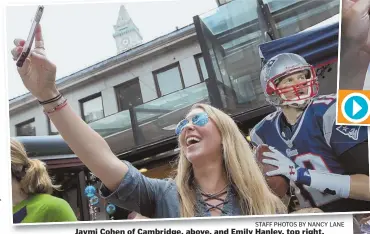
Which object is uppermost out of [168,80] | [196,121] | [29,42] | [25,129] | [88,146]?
[29,42]

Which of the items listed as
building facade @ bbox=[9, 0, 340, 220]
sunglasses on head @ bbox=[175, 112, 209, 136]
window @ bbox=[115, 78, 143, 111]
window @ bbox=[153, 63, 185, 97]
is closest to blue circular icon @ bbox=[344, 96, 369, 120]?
building facade @ bbox=[9, 0, 340, 220]

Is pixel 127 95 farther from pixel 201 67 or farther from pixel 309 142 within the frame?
pixel 309 142

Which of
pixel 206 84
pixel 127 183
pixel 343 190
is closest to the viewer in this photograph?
pixel 127 183

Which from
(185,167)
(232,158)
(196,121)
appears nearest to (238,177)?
(232,158)

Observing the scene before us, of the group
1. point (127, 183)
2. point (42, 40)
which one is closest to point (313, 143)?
point (127, 183)

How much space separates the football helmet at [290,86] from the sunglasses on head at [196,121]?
17.3 inches

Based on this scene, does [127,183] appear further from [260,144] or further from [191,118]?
[260,144]

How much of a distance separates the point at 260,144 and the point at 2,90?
65.0 inches

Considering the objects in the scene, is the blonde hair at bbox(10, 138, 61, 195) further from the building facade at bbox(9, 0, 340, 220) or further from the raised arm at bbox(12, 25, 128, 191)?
the raised arm at bbox(12, 25, 128, 191)

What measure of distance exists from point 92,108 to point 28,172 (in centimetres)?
55

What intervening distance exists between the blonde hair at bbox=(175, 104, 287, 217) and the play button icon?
2.10 ft

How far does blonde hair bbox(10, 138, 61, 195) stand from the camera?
7.72 ft

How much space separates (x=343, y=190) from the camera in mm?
2518

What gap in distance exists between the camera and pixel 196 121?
97.8 inches
